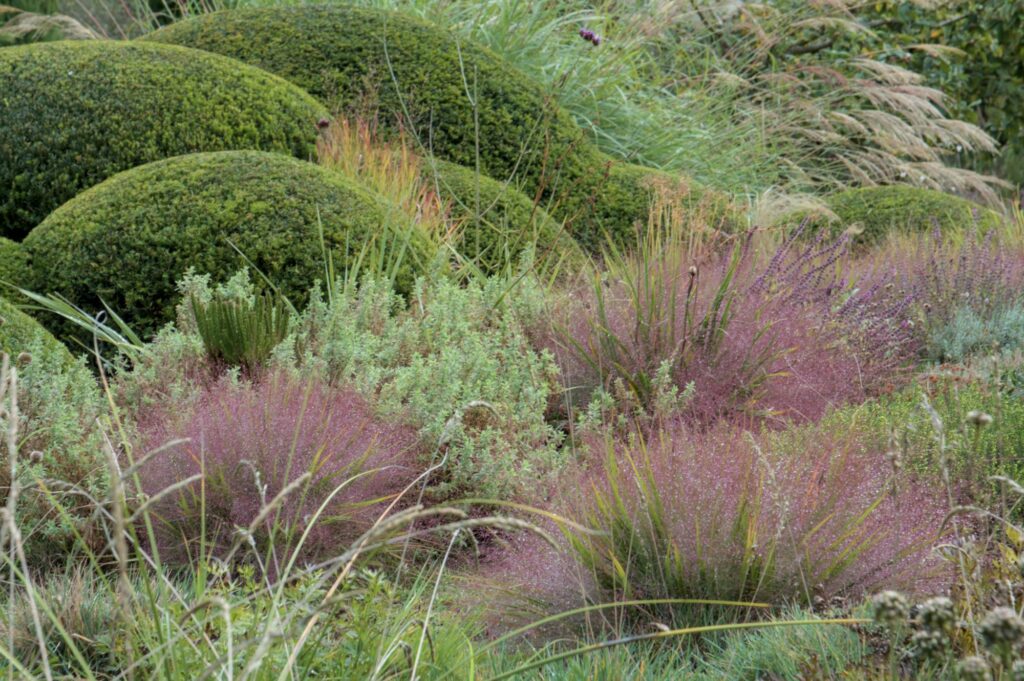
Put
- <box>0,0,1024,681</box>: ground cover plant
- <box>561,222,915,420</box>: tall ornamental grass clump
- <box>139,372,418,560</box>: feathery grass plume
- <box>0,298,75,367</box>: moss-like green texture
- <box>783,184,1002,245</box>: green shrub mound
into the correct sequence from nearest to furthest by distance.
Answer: <box>0,0,1024,681</box>: ground cover plant, <box>139,372,418,560</box>: feathery grass plume, <box>0,298,75,367</box>: moss-like green texture, <box>561,222,915,420</box>: tall ornamental grass clump, <box>783,184,1002,245</box>: green shrub mound

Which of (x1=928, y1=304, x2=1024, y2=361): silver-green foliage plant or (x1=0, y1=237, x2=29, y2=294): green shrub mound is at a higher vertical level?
(x1=0, y1=237, x2=29, y2=294): green shrub mound

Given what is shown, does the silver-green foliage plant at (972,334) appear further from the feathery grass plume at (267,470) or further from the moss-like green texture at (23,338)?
A: the moss-like green texture at (23,338)

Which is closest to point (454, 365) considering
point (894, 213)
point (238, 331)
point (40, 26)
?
point (238, 331)

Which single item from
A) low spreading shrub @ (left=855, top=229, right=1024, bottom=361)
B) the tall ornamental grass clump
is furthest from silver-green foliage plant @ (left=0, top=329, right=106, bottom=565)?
low spreading shrub @ (left=855, top=229, right=1024, bottom=361)

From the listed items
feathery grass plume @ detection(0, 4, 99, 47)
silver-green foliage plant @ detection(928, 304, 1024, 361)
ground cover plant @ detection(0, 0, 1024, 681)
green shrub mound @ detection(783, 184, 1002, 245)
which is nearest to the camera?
ground cover plant @ detection(0, 0, 1024, 681)

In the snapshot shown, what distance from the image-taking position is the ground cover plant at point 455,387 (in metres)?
2.33

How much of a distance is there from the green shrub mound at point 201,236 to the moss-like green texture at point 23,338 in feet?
2.40

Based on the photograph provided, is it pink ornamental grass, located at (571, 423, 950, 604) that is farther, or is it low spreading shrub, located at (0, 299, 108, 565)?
low spreading shrub, located at (0, 299, 108, 565)

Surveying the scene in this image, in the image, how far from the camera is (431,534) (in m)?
3.54

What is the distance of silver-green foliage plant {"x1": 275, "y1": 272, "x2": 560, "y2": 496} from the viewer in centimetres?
375

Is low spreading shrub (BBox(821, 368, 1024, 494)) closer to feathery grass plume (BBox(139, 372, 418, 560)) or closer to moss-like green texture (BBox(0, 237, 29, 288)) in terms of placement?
feathery grass plume (BBox(139, 372, 418, 560))

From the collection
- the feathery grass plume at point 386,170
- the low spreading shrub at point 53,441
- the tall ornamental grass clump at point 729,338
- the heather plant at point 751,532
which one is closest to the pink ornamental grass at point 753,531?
the heather plant at point 751,532

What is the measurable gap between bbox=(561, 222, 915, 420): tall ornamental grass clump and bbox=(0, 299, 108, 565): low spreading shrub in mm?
1772

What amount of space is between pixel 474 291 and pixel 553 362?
0.52 meters
